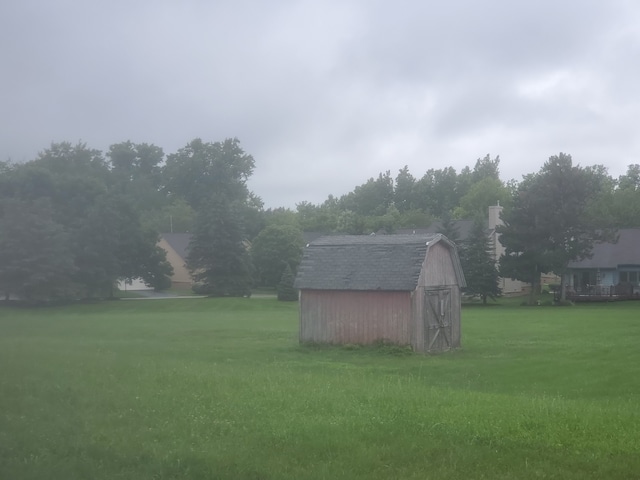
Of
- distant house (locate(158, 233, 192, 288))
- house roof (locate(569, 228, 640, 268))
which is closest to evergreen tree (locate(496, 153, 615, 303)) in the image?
house roof (locate(569, 228, 640, 268))

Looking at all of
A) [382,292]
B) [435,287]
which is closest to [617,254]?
[435,287]

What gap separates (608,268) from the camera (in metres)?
75.6

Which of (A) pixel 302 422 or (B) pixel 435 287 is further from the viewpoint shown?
(B) pixel 435 287

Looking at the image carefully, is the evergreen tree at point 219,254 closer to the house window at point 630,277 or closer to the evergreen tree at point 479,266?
the evergreen tree at point 479,266

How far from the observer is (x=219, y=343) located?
32594 millimetres

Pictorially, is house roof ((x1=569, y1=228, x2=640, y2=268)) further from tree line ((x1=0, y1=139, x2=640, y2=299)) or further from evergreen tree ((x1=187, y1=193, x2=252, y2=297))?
evergreen tree ((x1=187, y1=193, x2=252, y2=297))

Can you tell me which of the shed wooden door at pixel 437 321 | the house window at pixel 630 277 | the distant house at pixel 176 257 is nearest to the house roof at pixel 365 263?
the shed wooden door at pixel 437 321

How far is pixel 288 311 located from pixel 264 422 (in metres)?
49.0

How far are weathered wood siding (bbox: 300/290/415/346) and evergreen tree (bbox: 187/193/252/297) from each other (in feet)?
142

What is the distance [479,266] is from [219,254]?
23.3 meters

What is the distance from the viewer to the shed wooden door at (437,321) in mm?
30578

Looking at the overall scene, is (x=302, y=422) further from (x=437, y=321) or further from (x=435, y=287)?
(x=435, y=287)

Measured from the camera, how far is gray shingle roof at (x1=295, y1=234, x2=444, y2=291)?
30516 millimetres

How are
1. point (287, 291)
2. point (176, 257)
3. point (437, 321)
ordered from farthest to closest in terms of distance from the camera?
point (176, 257), point (287, 291), point (437, 321)
